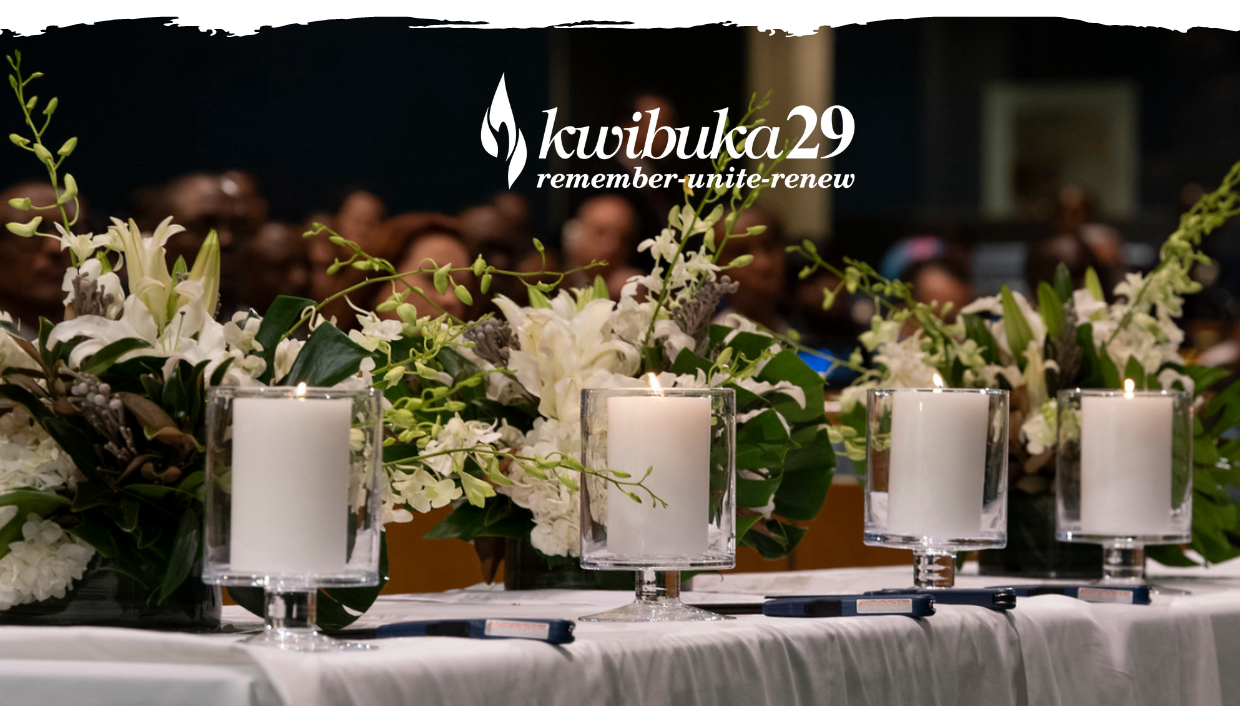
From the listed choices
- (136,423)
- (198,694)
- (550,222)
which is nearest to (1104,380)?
(136,423)

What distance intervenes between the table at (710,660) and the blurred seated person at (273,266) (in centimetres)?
185

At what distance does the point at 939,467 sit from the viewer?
1.23 metres

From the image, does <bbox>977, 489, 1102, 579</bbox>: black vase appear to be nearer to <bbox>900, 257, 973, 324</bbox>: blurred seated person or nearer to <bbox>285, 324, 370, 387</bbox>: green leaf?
<bbox>285, 324, 370, 387</bbox>: green leaf

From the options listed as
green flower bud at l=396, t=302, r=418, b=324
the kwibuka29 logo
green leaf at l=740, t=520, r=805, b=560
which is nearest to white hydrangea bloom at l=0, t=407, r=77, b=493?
green flower bud at l=396, t=302, r=418, b=324

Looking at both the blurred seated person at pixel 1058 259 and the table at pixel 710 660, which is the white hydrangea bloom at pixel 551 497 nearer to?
the table at pixel 710 660

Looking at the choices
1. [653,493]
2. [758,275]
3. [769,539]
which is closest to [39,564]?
[653,493]

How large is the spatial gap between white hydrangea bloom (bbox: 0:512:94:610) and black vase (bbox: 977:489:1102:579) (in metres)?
0.95

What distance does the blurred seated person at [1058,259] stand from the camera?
4.67m

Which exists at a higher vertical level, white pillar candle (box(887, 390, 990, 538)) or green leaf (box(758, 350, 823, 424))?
green leaf (box(758, 350, 823, 424))

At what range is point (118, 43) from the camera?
4.29 meters

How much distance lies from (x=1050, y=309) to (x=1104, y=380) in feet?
0.30

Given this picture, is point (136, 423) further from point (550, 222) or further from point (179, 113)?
point (550, 222)

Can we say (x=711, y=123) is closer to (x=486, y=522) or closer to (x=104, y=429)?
(x=486, y=522)

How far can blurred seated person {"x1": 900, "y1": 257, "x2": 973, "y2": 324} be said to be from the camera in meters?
4.95
